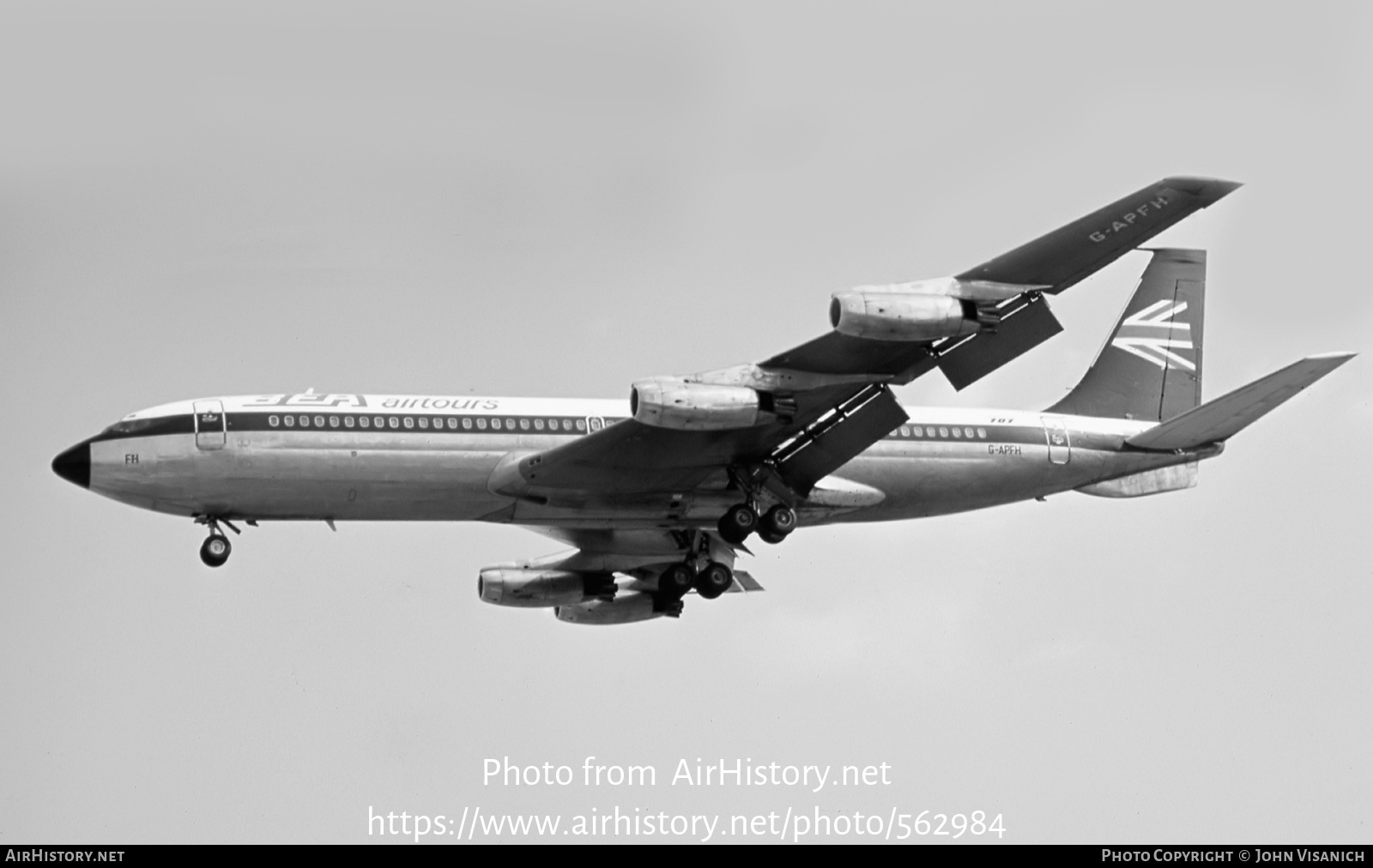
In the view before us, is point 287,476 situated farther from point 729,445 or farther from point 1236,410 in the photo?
point 1236,410

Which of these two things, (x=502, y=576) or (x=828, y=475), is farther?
(x=502, y=576)

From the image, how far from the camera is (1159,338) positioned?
2072 inches

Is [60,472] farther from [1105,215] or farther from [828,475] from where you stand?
[1105,215]

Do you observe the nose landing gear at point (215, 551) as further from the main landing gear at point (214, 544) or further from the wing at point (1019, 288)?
the wing at point (1019, 288)

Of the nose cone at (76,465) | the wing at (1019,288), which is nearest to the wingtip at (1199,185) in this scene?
the wing at (1019,288)

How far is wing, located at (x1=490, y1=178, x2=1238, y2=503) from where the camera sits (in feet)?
128

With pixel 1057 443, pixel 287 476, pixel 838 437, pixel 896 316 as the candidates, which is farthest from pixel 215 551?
pixel 1057 443

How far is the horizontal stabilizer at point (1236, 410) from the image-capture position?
136 ft

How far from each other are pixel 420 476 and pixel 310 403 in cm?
296

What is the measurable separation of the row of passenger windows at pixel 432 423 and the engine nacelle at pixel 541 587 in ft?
23.8

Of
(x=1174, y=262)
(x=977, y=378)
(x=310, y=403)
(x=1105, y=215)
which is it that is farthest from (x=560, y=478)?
(x=1174, y=262)

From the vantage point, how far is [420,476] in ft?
144

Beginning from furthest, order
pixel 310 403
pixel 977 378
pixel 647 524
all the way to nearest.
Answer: pixel 647 524
pixel 310 403
pixel 977 378

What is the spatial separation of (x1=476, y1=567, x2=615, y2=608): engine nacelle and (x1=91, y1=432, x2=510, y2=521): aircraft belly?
7.48 m
